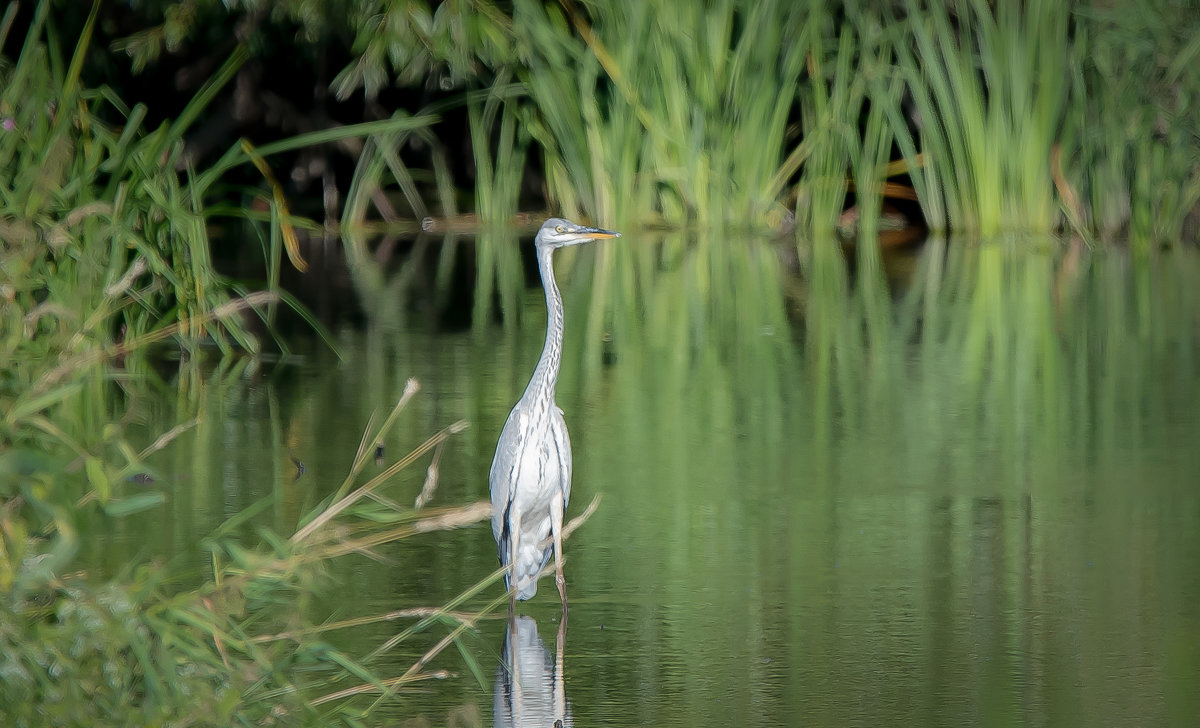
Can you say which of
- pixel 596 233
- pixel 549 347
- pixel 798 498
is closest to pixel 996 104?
pixel 798 498

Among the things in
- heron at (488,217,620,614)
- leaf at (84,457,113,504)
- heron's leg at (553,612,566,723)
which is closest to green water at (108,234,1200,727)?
heron's leg at (553,612,566,723)

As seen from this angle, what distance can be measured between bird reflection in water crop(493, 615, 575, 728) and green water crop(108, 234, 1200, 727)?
0.04ft

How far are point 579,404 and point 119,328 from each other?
212cm

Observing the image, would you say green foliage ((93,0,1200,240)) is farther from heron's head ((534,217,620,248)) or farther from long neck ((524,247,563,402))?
long neck ((524,247,563,402))

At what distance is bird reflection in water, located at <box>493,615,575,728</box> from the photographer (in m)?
4.00

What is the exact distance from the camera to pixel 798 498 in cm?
613

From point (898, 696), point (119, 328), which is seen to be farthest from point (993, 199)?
point (898, 696)

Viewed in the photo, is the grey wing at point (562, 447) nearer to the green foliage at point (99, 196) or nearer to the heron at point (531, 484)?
the heron at point (531, 484)

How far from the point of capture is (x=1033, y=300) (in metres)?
11.4

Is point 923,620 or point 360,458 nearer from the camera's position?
point 360,458

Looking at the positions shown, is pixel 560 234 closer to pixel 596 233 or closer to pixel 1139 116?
pixel 596 233

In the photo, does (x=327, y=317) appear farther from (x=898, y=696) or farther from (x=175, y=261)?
(x=898, y=696)

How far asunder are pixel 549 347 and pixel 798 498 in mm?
1287

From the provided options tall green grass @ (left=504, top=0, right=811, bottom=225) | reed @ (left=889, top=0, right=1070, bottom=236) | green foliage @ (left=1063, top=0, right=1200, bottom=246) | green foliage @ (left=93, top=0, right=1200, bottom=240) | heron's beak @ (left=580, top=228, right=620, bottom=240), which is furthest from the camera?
tall green grass @ (left=504, top=0, right=811, bottom=225)
